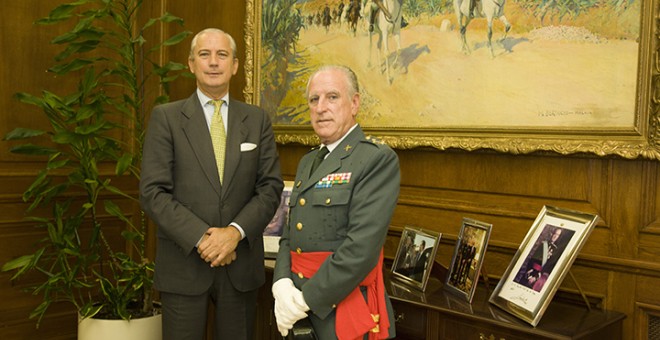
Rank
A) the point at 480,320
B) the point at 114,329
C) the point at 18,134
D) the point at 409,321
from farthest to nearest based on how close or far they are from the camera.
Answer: the point at 18,134, the point at 114,329, the point at 409,321, the point at 480,320

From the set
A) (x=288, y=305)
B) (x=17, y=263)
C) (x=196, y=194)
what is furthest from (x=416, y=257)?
(x=17, y=263)

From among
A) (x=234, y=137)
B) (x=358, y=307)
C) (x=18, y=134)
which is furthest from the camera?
(x=18, y=134)

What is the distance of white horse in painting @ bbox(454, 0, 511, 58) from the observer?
2615mm

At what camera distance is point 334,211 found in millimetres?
2055

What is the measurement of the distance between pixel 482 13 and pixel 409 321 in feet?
4.24

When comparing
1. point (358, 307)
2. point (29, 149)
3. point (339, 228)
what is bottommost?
point (358, 307)

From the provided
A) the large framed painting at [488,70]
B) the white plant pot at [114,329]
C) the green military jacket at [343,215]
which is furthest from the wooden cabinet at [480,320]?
the white plant pot at [114,329]

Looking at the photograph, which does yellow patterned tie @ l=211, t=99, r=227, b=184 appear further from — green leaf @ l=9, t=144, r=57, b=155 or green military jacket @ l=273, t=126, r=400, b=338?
green leaf @ l=9, t=144, r=57, b=155

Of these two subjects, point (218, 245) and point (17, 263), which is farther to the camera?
point (17, 263)

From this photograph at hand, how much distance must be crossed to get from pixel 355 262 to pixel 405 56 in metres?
1.34

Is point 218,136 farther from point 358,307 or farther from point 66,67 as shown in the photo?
point 66,67

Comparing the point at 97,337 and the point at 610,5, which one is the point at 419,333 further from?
the point at 97,337

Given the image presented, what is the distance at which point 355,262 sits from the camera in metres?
1.91

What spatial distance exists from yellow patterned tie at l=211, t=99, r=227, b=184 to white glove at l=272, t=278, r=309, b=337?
0.70m
